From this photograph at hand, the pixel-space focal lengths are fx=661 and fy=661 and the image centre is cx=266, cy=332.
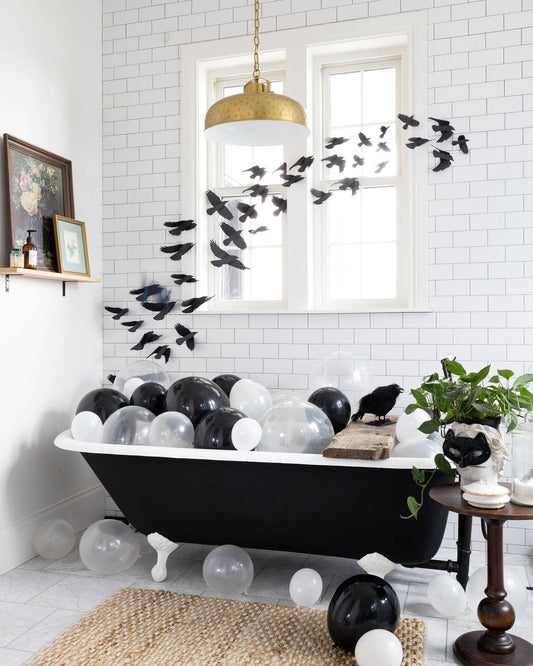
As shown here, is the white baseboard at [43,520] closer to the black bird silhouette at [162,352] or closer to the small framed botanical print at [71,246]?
the black bird silhouette at [162,352]

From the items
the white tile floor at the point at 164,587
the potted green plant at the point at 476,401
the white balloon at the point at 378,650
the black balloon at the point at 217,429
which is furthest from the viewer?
the black balloon at the point at 217,429

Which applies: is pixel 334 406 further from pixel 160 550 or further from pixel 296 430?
pixel 160 550

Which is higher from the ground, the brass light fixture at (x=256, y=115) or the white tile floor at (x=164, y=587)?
the brass light fixture at (x=256, y=115)

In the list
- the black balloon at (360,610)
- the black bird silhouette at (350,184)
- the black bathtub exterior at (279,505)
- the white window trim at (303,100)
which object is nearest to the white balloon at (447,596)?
the black bathtub exterior at (279,505)

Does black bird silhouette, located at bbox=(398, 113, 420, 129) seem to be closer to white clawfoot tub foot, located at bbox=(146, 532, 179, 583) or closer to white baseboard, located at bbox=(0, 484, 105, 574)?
white clawfoot tub foot, located at bbox=(146, 532, 179, 583)

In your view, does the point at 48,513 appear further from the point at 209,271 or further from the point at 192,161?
the point at 192,161

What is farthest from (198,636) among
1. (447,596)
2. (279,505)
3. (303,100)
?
(303,100)

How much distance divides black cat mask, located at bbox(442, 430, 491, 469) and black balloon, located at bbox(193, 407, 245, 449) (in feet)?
3.31

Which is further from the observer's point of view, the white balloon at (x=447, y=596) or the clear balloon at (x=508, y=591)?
the white balloon at (x=447, y=596)

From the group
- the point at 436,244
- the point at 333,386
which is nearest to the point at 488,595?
the point at 333,386

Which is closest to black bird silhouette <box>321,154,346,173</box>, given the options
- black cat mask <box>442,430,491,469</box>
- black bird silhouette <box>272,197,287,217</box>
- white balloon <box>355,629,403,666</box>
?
black bird silhouette <box>272,197,287,217</box>

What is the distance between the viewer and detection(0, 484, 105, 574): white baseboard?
3446mm

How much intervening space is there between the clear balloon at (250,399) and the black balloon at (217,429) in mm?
282

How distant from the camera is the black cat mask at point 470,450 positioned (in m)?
2.34
